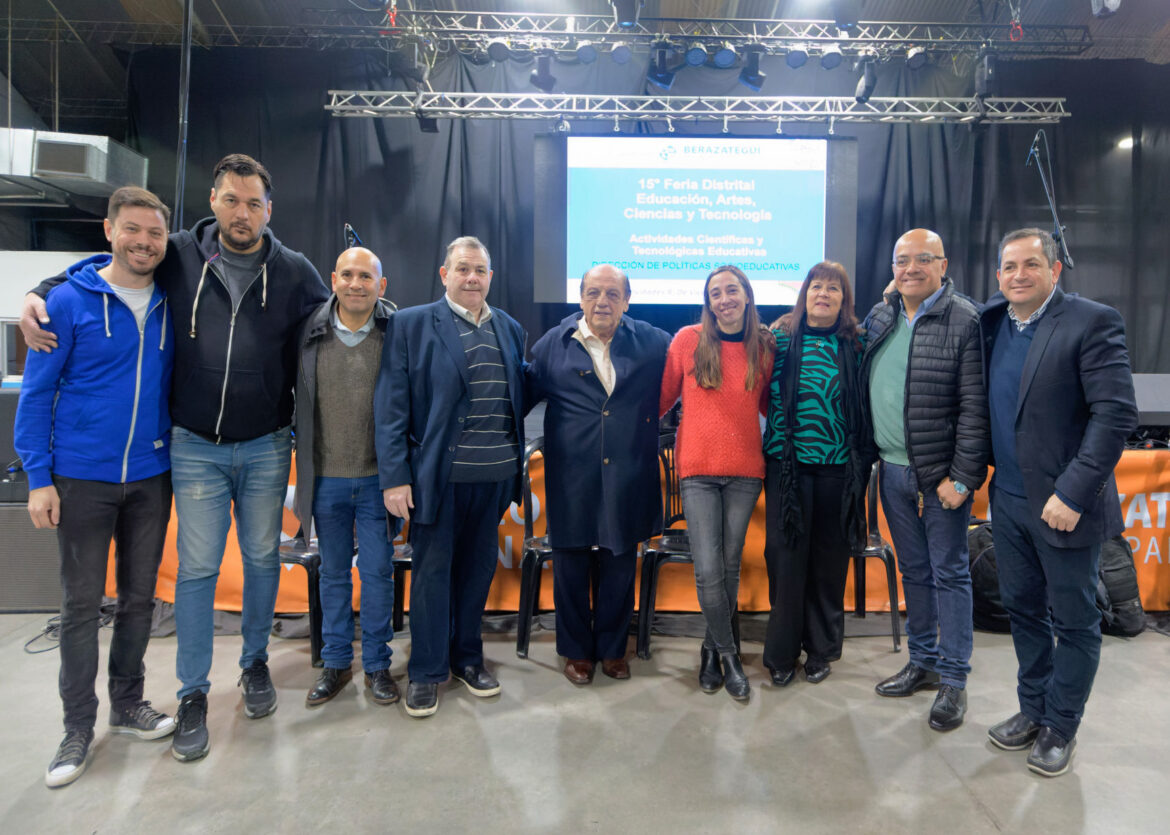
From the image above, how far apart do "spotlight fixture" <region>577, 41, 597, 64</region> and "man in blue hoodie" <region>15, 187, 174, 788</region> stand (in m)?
4.26

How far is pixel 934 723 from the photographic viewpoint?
79.0 inches

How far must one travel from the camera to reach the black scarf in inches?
85.5

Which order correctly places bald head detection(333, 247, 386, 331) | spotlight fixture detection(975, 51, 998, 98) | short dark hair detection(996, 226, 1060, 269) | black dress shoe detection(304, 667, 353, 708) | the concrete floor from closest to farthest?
the concrete floor → short dark hair detection(996, 226, 1060, 269) → bald head detection(333, 247, 386, 331) → black dress shoe detection(304, 667, 353, 708) → spotlight fixture detection(975, 51, 998, 98)

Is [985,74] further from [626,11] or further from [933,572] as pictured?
[933,572]

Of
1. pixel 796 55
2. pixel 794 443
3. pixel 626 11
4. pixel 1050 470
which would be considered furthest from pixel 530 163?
pixel 1050 470

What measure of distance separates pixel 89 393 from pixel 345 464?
0.71m

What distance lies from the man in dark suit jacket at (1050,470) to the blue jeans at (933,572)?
17 cm

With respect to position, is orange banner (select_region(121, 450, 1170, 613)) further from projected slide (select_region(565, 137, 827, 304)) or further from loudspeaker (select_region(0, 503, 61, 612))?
projected slide (select_region(565, 137, 827, 304))

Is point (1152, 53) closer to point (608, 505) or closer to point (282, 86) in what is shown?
point (608, 505)

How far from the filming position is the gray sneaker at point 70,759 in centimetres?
171

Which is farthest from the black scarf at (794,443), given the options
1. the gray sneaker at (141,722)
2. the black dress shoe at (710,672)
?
the gray sneaker at (141,722)

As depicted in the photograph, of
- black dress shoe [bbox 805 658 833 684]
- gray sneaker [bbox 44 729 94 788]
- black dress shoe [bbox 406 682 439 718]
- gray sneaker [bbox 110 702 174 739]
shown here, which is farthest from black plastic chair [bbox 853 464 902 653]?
gray sneaker [bbox 44 729 94 788]

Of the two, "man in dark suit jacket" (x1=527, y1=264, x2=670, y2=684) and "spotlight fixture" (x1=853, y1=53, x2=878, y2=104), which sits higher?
"spotlight fixture" (x1=853, y1=53, x2=878, y2=104)

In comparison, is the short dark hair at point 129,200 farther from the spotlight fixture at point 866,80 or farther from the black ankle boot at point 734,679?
the spotlight fixture at point 866,80
